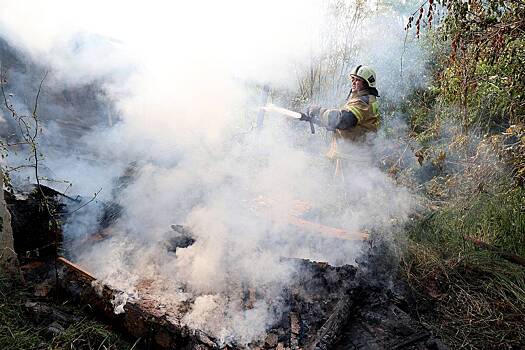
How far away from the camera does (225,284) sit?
348cm

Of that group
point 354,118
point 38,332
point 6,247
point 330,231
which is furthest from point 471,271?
point 6,247

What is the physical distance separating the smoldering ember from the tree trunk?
2 centimetres

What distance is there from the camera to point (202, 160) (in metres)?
5.80

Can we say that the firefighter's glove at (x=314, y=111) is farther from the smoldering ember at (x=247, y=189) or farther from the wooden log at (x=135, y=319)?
the wooden log at (x=135, y=319)

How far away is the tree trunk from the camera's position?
10.8ft

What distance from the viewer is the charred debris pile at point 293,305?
292cm

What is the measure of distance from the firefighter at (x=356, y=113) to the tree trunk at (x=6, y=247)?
3.53 meters

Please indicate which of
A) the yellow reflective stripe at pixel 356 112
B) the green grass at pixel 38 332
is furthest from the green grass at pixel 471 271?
the green grass at pixel 38 332

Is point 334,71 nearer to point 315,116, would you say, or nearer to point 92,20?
Result: point 315,116

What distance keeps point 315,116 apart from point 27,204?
3669mm

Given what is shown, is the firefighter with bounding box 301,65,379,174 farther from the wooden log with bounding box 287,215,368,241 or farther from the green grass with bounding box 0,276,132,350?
the green grass with bounding box 0,276,132,350

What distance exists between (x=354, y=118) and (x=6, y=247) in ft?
13.5

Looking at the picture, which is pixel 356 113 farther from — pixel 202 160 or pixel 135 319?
pixel 135 319

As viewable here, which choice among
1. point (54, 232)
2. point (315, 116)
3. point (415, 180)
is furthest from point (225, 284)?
point (415, 180)
